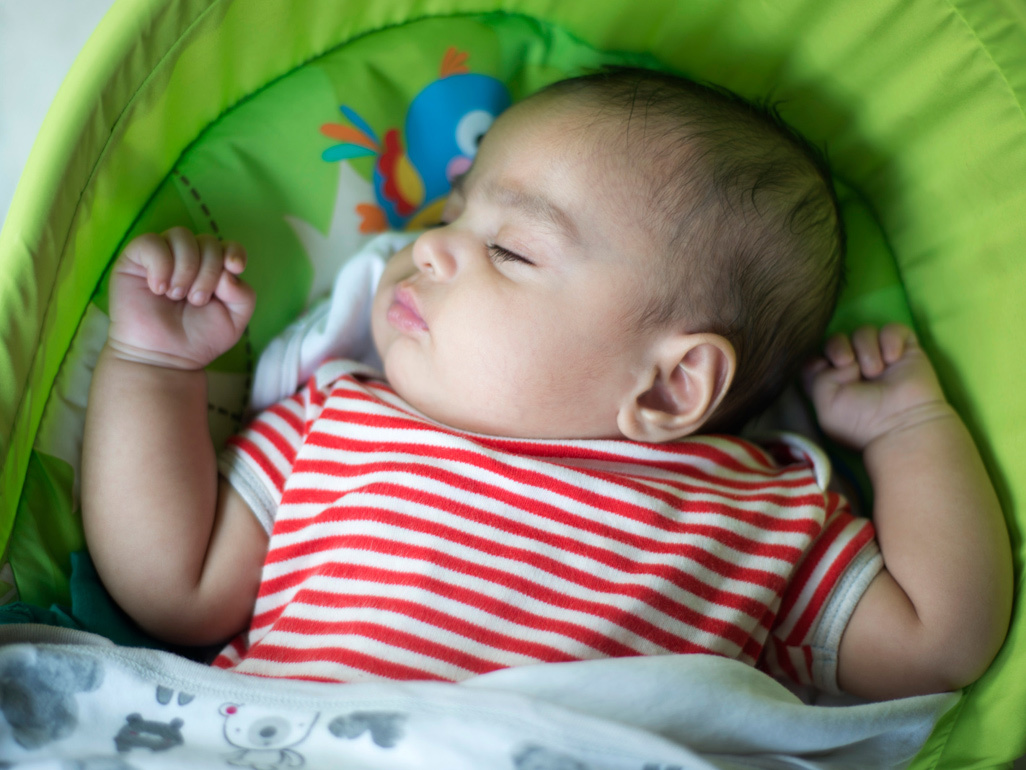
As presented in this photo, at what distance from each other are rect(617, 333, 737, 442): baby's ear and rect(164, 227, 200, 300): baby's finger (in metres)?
0.53

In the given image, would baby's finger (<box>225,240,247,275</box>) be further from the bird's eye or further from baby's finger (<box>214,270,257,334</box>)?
the bird's eye

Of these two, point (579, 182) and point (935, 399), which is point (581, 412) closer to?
point (579, 182)

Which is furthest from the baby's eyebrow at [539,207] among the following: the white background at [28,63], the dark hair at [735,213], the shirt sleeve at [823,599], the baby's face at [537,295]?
the white background at [28,63]

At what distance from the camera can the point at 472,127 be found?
123 centimetres

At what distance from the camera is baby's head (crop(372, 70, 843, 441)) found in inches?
37.4

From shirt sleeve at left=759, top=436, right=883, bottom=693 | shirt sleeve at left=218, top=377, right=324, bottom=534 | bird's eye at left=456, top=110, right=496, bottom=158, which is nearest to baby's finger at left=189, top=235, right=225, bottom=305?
shirt sleeve at left=218, top=377, right=324, bottom=534

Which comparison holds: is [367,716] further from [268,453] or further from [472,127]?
[472,127]

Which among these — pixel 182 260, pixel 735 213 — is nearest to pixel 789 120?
pixel 735 213

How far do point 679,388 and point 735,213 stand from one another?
218 millimetres

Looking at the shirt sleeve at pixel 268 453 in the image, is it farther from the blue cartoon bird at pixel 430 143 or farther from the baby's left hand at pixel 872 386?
the baby's left hand at pixel 872 386

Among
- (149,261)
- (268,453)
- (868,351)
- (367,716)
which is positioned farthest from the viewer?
(868,351)

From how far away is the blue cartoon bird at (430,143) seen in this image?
3.96ft

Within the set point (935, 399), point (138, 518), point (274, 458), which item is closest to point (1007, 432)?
point (935, 399)

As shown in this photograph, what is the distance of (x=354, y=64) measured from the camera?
1.14 m
